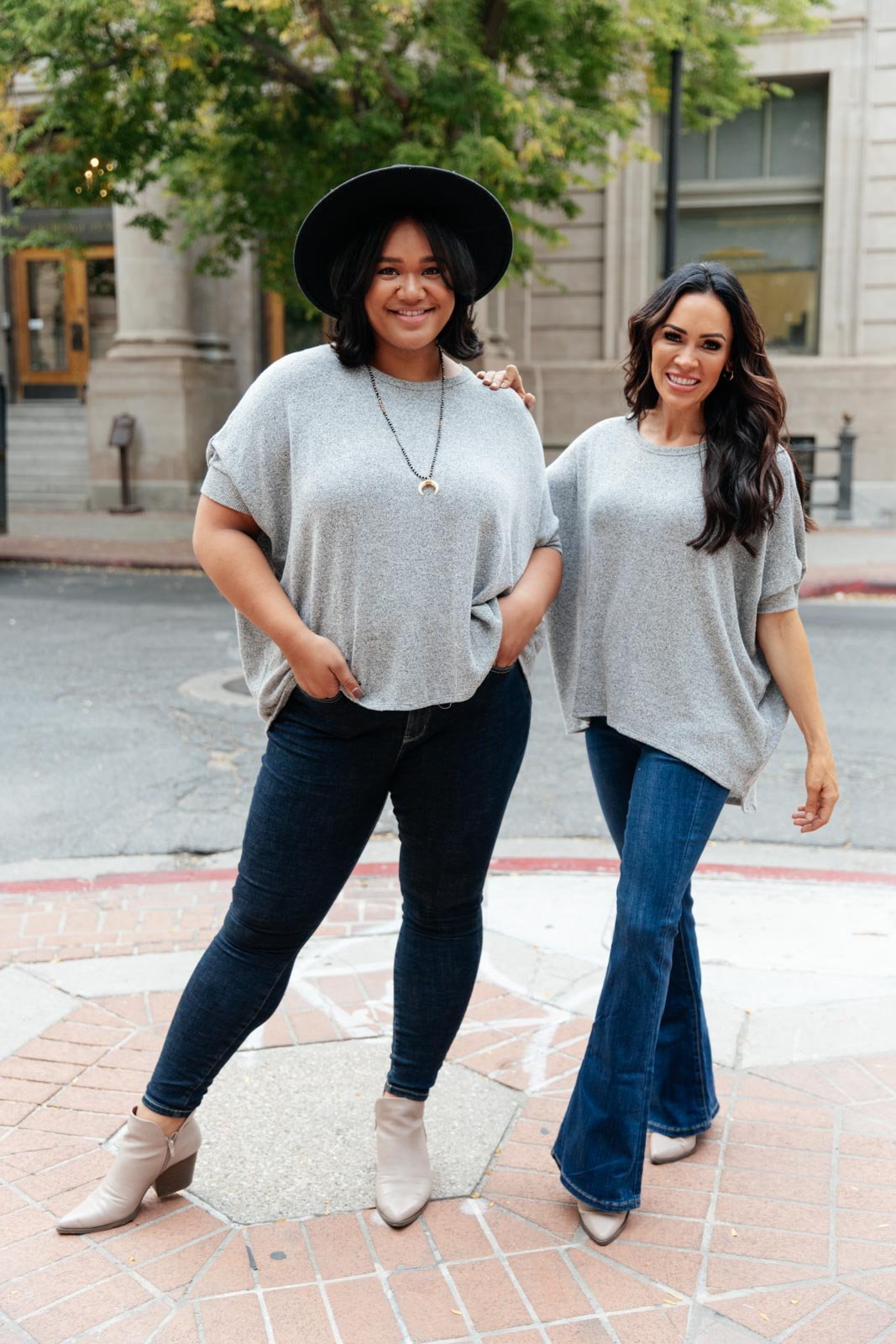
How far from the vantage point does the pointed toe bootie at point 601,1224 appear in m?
2.63

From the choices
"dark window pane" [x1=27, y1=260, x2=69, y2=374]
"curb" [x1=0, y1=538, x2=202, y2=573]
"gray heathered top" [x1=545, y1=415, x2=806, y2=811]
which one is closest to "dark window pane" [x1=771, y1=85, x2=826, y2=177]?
"curb" [x1=0, y1=538, x2=202, y2=573]

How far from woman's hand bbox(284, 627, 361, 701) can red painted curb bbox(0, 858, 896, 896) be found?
2.53 metres

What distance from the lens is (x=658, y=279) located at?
20.9 m

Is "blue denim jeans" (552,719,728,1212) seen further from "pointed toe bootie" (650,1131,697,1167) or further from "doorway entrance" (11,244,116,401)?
"doorway entrance" (11,244,116,401)

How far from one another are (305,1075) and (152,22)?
10.4 metres

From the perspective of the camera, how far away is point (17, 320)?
23.2m

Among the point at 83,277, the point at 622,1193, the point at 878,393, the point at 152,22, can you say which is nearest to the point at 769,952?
the point at 622,1193

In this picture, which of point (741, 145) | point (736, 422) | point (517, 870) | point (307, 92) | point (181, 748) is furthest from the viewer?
point (741, 145)

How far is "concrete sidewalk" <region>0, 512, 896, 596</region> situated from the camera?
43.7 ft

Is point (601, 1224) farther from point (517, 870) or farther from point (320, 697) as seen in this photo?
point (517, 870)

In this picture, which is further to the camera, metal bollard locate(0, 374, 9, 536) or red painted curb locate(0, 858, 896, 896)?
→ metal bollard locate(0, 374, 9, 536)

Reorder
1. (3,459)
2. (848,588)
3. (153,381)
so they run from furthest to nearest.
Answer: (153,381)
(3,459)
(848,588)

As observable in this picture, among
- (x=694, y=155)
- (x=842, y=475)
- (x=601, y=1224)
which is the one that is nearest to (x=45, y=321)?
(x=694, y=155)

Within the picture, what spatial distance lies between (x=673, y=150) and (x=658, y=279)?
6924mm
